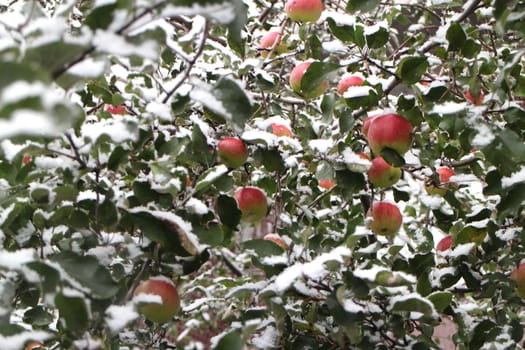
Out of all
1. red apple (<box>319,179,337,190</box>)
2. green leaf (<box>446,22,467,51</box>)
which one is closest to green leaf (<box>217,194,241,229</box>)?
green leaf (<box>446,22,467,51</box>)

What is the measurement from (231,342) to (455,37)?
30.7 inches

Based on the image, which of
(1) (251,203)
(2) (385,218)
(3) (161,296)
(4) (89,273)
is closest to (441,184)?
(2) (385,218)

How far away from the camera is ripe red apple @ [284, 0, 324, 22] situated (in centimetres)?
171

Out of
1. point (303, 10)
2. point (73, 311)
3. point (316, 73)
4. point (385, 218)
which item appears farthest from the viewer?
point (303, 10)

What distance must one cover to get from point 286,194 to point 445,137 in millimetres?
490

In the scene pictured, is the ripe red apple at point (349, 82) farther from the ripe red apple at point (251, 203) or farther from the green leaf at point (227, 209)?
the green leaf at point (227, 209)

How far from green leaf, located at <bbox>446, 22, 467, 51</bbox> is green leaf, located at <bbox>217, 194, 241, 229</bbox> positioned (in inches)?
22.3

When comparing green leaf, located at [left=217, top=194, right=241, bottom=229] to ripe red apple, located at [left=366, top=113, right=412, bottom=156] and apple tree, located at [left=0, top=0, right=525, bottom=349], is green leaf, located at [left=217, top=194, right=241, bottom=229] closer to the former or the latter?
apple tree, located at [left=0, top=0, right=525, bottom=349]

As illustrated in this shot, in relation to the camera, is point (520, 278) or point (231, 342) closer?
point (231, 342)

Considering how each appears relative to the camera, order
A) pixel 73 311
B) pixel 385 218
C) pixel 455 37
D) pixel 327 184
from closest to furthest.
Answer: pixel 73 311 → pixel 455 37 → pixel 385 218 → pixel 327 184

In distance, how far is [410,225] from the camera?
2148 mm

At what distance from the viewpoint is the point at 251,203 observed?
1.42 m

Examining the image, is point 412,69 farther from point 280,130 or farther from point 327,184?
point 327,184

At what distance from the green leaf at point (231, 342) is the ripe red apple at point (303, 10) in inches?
46.1
